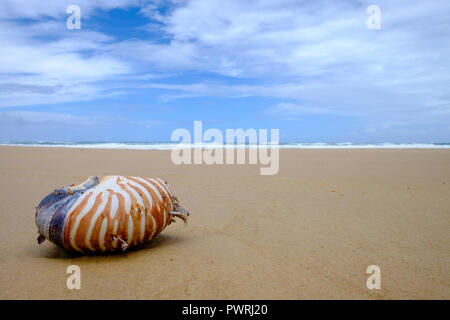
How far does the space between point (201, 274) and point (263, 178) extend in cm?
548

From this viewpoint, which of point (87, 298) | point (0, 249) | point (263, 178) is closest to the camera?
point (87, 298)

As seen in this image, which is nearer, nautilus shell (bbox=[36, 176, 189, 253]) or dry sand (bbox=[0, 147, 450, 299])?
dry sand (bbox=[0, 147, 450, 299])

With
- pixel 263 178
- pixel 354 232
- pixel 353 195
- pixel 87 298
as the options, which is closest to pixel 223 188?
pixel 263 178

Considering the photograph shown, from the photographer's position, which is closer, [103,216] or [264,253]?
[103,216]

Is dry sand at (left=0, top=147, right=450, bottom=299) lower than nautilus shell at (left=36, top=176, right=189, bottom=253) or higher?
lower

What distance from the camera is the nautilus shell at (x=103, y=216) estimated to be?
2.83 metres

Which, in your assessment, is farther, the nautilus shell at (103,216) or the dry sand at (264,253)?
the nautilus shell at (103,216)

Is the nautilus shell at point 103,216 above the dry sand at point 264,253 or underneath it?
above

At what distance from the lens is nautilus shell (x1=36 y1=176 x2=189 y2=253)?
9.27 feet

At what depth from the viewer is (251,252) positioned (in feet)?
10.6

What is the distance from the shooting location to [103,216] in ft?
9.29

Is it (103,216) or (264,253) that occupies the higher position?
(103,216)
